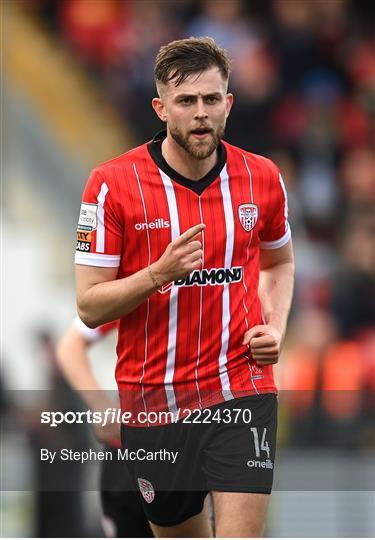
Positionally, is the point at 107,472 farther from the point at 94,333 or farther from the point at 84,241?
the point at 84,241

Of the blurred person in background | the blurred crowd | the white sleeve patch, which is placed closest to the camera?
the white sleeve patch

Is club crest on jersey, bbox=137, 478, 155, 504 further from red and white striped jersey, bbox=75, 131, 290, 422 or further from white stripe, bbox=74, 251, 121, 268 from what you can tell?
white stripe, bbox=74, 251, 121, 268

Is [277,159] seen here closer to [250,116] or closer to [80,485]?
[250,116]

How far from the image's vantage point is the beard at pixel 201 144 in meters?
4.36

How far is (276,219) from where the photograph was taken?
15.4ft

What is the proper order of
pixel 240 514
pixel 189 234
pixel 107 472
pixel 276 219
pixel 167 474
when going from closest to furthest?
pixel 189 234 → pixel 240 514 → pixel 167 474 → pixel 276 219 → pixel 107 472

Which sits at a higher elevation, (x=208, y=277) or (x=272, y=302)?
(x=208, y=277)

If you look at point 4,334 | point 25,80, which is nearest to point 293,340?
point 4,334

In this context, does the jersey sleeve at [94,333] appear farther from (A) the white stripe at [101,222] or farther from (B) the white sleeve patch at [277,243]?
(A) the white stripe at [101,222]

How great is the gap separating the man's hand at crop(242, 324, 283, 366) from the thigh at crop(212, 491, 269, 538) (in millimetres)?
536

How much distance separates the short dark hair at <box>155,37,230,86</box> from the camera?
4.36 metres

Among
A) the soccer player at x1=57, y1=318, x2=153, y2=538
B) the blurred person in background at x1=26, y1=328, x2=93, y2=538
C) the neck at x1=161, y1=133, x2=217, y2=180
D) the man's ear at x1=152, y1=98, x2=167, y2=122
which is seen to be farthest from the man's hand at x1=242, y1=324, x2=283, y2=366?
the blurred person in background at x1=26, y1=328, x2=93, y2=538

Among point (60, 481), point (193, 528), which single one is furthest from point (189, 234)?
point (60, 481)

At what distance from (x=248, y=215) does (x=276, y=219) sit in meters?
0.20
